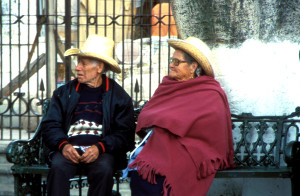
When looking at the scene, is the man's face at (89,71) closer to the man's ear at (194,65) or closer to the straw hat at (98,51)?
the straw hat at (98,51)

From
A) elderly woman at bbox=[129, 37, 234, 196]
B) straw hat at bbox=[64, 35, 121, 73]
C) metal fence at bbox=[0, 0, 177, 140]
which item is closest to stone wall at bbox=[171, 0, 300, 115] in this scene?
elderly woman at bbox=[129, 37, 234, 196]

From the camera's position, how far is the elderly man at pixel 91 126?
13.8 ft

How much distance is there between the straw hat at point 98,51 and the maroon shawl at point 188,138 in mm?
616

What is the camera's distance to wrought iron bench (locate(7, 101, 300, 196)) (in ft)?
14.6

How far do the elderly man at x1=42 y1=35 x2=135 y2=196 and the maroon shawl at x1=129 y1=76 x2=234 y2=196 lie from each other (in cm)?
30

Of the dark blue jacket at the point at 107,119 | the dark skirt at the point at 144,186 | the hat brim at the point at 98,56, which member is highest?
the hat brim at the point at 98,56

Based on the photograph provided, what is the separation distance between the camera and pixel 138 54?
7.26 meters

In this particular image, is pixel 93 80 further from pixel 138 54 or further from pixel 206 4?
pixel 138 54

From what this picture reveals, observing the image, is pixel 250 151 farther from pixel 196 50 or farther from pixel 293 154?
pixel 196 50

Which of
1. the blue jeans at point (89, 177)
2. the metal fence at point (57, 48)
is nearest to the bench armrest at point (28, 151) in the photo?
the blue jeans at point (89, 177)

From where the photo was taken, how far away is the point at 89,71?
15.0 feet

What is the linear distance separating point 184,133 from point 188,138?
0.08 meters

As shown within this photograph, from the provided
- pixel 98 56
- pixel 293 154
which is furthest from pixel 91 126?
pixel 293 154

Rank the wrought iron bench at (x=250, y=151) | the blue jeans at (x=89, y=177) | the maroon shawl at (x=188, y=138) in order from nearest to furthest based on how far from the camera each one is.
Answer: the maroon shawl at (x=188, y=138) → the blue jeans at (x=89, y=177) → the wrought iron bench at (x=250, y=151)
